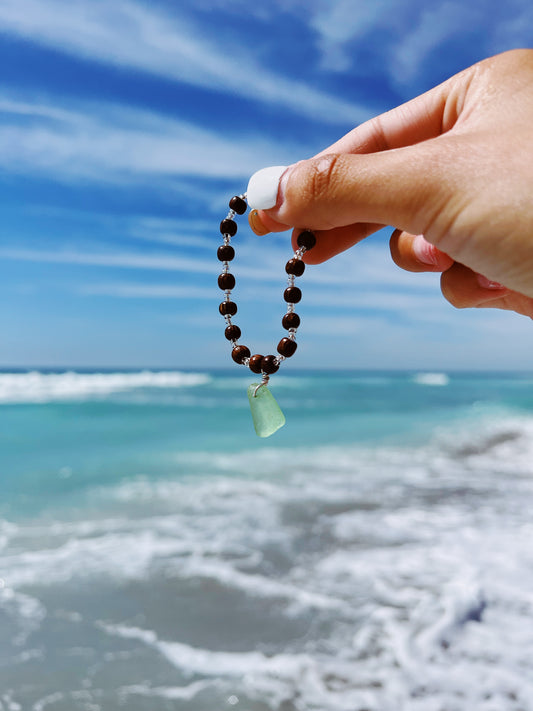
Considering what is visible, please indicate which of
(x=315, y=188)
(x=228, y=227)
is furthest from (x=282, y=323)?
(x=315, y=188)

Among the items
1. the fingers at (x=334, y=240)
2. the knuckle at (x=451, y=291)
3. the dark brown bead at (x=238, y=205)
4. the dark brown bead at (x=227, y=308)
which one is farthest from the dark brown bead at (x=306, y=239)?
the knuckle at (x=451, y=291)

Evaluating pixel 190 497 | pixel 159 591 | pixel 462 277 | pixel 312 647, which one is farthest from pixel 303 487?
pixel 462 277

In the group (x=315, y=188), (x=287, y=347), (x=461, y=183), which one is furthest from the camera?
(x=287, y=347)

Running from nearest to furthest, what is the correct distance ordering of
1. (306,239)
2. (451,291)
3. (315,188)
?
(315,188) → (306,239) → (451,291)

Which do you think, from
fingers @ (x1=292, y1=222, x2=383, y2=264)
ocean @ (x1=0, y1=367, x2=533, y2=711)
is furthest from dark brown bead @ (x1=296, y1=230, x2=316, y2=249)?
ocean @ (x1=0, y1=367, x2=533, y2=711)

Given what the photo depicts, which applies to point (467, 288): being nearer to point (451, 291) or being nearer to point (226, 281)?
point (451, 291)

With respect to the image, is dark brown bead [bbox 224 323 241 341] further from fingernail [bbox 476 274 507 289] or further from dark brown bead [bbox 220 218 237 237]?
fingernail [bbox 476 274 507 289]
